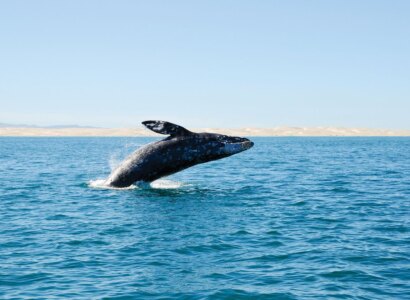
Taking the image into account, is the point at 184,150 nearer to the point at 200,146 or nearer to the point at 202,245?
the point at 200,146

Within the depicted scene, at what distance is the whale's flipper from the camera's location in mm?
20688

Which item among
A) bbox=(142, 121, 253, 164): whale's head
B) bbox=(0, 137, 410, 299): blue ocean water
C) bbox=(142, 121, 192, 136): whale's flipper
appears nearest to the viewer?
bbox=(0, 137, 410, 299): blue ocean water

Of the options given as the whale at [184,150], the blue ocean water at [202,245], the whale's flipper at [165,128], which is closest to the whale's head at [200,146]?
the whale at [184,150]

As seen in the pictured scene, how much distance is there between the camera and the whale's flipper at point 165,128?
67.9ft

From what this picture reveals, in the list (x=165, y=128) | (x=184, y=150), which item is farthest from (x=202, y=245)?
(x=184, y=150)

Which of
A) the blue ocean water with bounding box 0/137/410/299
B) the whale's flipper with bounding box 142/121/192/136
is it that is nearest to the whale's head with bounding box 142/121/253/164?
the whale's flipper with bounding box 142/121/192/136

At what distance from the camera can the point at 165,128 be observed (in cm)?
2178

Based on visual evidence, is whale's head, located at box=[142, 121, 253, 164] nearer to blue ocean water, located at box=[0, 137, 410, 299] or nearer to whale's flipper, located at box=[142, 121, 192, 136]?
whale's flipper, located at box=[142, 121, 192, 136]

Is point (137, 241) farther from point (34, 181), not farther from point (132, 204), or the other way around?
point (34, 181)

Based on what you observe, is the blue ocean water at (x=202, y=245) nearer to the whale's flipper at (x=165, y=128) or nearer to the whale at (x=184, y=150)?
the whale at (x=184, y=150)

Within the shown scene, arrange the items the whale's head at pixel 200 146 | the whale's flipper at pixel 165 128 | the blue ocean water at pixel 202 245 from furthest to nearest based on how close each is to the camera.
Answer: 1. the whale's head at pixel 200 146
2. the whale's flipper at pixel 165 128
3. the blue ocean water at pixel 202 245

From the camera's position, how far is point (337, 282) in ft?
39.8

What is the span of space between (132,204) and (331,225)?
8175mm

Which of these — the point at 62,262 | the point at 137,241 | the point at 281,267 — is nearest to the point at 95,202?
the point at 137,241
